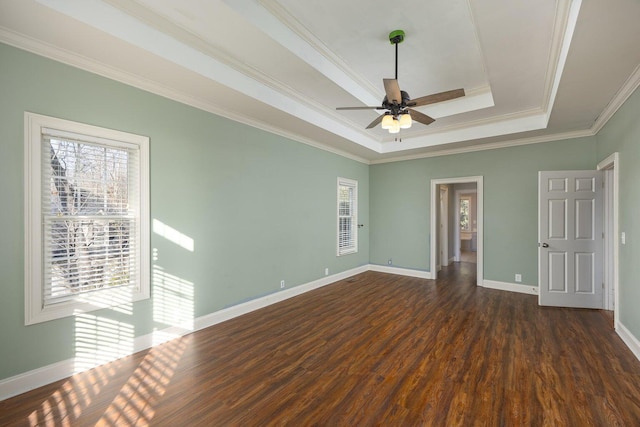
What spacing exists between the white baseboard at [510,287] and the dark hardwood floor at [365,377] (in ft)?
3.29

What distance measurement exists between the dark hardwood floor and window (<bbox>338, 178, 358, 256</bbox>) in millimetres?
2291

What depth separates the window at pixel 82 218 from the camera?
2238 mm

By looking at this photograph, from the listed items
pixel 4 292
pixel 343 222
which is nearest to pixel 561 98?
pixel 343 222

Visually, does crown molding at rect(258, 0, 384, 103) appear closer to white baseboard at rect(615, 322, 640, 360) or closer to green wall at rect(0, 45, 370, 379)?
green wall at rect(0, 45, 370, 379)

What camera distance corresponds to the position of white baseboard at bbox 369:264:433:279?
594cm

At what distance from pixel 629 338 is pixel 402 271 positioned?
A: 11.9 feet

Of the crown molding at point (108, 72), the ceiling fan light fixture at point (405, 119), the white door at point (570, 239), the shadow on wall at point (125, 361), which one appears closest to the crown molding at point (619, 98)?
the white door at point (570, 239)

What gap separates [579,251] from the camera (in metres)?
4.13

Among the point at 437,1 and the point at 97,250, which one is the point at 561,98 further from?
the point at 97,250

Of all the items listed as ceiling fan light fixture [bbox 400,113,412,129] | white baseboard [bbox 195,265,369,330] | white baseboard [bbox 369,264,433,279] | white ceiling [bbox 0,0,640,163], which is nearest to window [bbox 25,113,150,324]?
white ceiling [bbox 0,0,640,163]

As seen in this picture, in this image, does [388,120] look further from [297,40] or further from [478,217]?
[478,217]

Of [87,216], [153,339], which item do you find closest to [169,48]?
[87,216]

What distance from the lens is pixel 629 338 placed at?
2898 millimetres

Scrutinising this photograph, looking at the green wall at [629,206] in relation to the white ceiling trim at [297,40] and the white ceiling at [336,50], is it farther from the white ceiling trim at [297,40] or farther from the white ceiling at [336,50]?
the white ceiling trim at [297,40]
